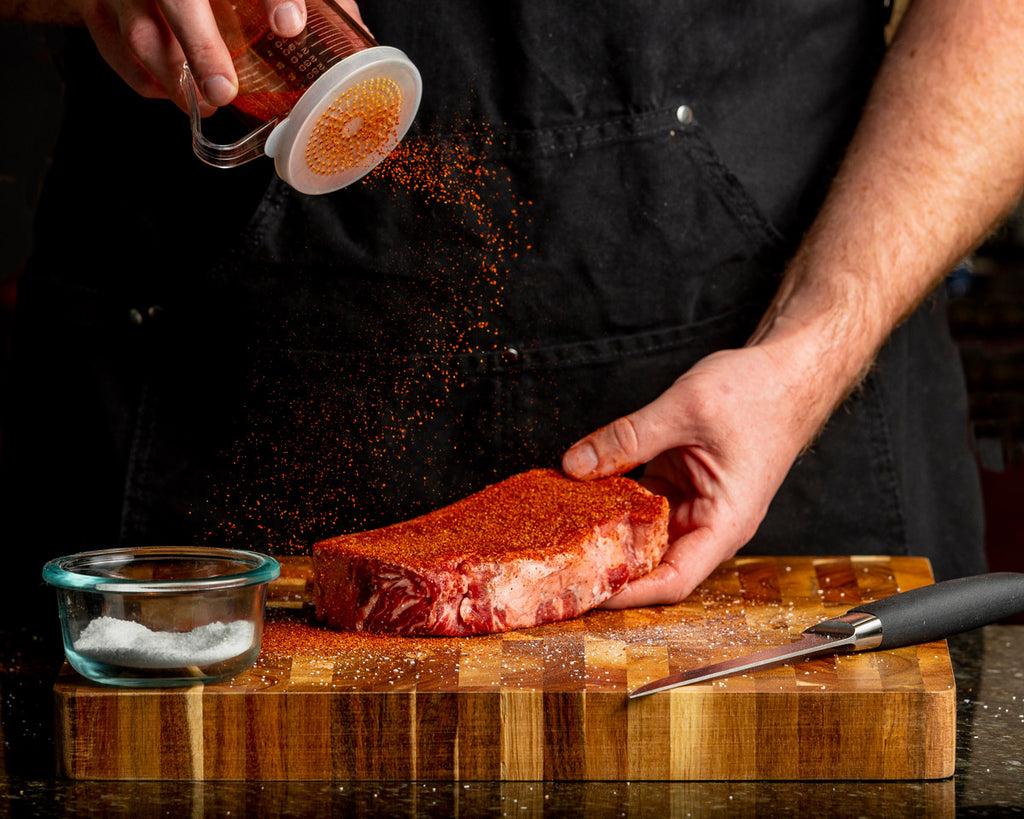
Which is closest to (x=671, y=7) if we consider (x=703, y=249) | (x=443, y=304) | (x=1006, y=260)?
(x=703, y=249)

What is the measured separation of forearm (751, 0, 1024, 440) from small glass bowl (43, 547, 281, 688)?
904 millimetres

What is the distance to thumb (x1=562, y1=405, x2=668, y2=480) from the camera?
1641 mm

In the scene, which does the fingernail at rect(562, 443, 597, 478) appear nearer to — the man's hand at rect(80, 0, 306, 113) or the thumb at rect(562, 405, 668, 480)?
the thumb at rect(562, 405, 668, 480)

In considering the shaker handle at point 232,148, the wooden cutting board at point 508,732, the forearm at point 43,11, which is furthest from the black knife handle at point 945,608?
the forearm at point 43,11

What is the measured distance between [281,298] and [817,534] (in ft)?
2.97

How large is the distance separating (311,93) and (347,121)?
0.09 m

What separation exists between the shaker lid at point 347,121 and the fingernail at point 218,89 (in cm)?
6

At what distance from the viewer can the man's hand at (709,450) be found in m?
1.61

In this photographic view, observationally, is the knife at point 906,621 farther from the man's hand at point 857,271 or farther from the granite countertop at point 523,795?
the man's hand at point 857,271

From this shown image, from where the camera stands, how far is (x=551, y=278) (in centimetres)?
180

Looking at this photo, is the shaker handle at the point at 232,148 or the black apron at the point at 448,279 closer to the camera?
the shaker handle at the point at 232,148

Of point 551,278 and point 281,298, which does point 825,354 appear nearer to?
point 551,278

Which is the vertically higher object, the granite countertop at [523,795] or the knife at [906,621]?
the knife at [906,621]

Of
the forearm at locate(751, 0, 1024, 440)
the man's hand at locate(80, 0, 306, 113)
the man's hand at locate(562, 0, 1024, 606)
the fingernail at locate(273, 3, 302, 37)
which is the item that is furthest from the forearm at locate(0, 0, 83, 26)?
the forearm at locate(751, 0, 1024, 440)
